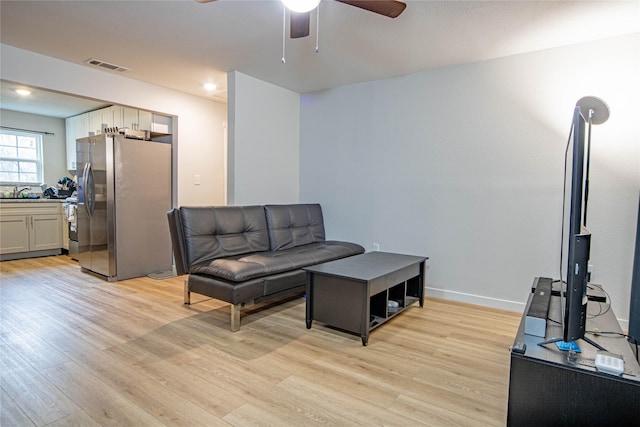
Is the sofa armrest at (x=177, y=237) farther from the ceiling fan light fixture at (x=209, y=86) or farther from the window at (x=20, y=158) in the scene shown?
the window at (x=20, y=158)

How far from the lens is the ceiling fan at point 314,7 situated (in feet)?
5.81

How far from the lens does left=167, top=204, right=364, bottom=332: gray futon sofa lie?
9.02 ft

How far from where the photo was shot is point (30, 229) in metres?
5.30

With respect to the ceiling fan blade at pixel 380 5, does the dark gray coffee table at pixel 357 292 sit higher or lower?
lower

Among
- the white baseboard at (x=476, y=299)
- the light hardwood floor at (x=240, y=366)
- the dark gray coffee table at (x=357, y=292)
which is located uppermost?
the dark gray coffee table at (x=357, y=292)

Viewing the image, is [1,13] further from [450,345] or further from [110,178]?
[450,345]

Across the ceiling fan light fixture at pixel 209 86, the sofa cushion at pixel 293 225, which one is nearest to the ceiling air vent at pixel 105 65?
the ceiling fan light fixture at pixel 209 86

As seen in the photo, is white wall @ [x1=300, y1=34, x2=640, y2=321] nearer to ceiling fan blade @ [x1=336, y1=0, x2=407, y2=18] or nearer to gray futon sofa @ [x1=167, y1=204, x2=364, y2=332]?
gray futon sofa @ [x1=167, y1=204, x2=364, y2=332]

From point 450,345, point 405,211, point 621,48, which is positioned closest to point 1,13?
point 405,211

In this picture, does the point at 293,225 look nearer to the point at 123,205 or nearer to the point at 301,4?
the point at 123,205

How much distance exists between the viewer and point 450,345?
251 cm

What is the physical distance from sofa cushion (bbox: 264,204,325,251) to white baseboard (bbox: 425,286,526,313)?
4.81ft

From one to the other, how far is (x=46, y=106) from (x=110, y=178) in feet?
8.79

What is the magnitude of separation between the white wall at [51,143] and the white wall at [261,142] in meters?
4.57
